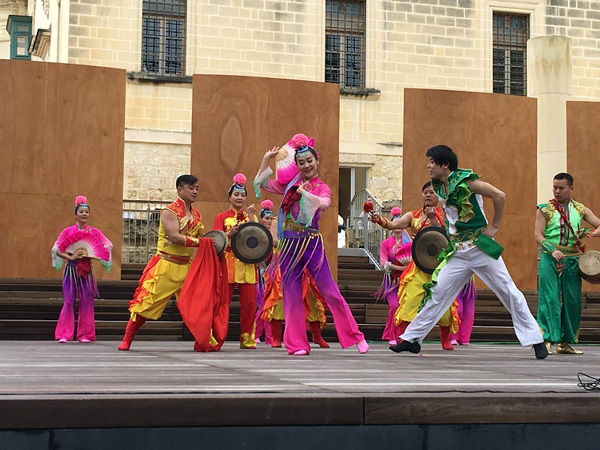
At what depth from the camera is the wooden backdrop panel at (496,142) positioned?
15836 mm

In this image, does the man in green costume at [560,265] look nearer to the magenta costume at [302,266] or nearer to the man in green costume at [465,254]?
the man in green costume at [465,254]

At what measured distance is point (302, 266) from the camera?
907 cm

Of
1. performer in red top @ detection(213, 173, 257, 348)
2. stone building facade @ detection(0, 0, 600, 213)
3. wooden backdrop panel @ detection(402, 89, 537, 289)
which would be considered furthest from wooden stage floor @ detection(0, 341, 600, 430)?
stone building facade @ detection(0, 0, 600, 213)

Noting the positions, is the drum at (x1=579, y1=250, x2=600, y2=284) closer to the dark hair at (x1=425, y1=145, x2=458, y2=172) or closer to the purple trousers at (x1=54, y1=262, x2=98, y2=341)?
the dark hair at (x1=425, y1=145, x2=458, y2=172)

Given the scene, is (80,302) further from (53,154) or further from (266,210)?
(53,154)

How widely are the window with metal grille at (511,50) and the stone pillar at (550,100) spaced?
595 centimetres

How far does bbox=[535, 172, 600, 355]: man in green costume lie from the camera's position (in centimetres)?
1041

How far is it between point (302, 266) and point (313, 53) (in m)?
17.3

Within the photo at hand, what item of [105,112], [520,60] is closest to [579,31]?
[520,60]

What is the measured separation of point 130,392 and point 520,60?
81.1 ft

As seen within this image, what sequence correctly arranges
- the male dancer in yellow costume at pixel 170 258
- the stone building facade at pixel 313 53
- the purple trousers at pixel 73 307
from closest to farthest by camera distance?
the male dancer in yellow costume at pixel 170 258 < the purple trousers at pixel 73 307 < the stone building facade at pixel 313 53

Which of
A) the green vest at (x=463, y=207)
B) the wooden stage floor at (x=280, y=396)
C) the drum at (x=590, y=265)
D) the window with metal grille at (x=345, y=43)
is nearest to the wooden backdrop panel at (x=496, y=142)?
the drum at (x=590, y=265)

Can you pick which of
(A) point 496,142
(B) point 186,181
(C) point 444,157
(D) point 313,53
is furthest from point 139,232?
(C) point 444,157

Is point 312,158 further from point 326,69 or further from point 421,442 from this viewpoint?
point 326,69
